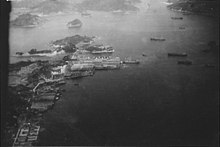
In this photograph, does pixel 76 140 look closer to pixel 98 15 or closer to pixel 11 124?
pixel 11 124

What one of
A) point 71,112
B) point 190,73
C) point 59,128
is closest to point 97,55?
point 190,73

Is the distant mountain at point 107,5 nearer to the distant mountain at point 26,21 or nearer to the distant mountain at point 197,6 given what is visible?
the distant mountain at point 197,6

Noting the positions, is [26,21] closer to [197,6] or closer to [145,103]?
[197,6]

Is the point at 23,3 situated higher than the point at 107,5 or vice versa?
the point at 107,5

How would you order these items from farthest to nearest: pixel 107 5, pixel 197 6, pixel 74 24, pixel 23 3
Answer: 1. pixel 107 5
2. pixel 23 3
3. pixel 197 6
4. pixel 74 24

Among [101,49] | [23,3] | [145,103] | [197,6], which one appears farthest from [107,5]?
[145,103]

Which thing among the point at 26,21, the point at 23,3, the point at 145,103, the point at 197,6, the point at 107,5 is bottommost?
the point at 145,103

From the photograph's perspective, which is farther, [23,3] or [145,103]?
[23,3]
